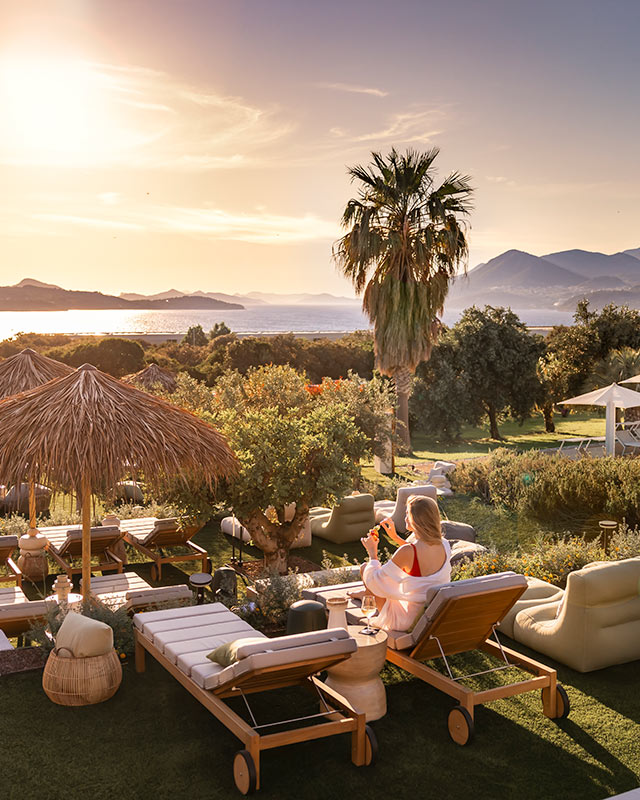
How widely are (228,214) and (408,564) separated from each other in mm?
62092

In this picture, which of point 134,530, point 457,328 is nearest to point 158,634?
point 134,530

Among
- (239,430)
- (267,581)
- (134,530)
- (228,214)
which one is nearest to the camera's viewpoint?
(267,581)

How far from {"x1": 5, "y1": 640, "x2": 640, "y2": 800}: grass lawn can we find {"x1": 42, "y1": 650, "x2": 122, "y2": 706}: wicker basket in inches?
3.5

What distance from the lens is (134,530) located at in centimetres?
1127

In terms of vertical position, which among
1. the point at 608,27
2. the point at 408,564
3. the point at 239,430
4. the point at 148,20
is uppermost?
the point at 608,27

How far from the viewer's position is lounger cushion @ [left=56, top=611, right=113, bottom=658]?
234 inches

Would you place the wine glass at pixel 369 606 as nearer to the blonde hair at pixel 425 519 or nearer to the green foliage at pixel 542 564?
the blonde hair at pixel 425 519

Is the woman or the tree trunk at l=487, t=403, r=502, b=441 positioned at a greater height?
the woman

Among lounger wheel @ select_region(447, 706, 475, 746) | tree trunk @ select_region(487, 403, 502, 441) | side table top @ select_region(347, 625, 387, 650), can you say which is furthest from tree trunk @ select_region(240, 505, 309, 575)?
tree trunk @ select_region(487, 403, 502, 441)

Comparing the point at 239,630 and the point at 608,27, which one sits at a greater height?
the point at 608,27

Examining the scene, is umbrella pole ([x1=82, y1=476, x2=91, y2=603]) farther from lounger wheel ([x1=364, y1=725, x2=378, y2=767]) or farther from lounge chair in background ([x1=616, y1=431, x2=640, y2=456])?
lounge chair in background ([x1=616, y1=431, x2=640, y2=456])

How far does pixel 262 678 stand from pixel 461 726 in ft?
4.92

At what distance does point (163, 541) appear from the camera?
10688mm

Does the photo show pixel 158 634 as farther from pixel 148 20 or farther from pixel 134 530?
pixel 148 20
